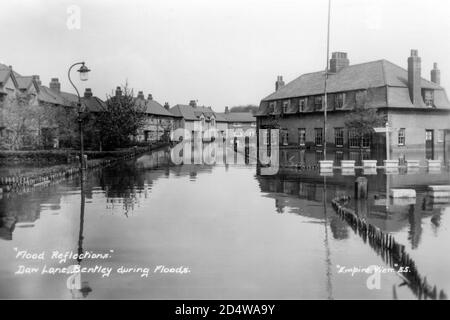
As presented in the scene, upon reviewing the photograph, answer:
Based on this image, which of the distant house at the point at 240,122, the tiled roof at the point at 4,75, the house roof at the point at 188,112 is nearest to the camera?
the tiled roof at the point at 4,75

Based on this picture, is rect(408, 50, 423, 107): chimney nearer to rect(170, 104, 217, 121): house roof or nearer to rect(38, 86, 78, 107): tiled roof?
rect(38, 86, 78, 107): tiled roof

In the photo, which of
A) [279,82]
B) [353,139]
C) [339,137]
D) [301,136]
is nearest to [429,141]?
[353,139]

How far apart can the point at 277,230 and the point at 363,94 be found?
3371cm

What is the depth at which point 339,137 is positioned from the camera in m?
48.1

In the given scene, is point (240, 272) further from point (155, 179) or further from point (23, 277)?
point (155, 179)

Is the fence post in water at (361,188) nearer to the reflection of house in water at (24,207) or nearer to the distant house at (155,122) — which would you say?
the reflection of house in water at (24,207)

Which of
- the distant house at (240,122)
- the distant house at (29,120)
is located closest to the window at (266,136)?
the distant house at (29,120)

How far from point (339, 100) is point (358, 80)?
2.79m

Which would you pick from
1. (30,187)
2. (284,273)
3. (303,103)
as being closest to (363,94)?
(303,103)

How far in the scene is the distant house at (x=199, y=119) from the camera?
11616cm

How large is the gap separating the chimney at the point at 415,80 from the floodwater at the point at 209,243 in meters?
25.6

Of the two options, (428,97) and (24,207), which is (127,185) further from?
(428,97)
